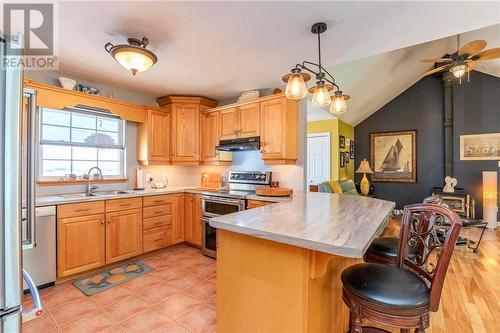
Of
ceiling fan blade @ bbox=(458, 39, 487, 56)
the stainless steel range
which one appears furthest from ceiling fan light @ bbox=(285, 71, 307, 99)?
ceiling fan blade @ bbox=(458, 39, 487, 56)

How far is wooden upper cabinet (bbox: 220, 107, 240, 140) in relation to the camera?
11.9 feet

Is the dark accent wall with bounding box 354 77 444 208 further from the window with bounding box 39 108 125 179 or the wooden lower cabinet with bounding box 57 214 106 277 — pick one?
the wooden lower cabinet with bounding box 57 214 106 277

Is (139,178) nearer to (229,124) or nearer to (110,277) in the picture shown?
(110,277)

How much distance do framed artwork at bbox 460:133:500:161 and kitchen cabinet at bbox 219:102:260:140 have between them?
5463 millimetres

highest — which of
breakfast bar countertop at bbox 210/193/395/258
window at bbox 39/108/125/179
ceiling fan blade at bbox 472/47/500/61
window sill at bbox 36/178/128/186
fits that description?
ceiling fan blade at bbox 472/47/500/61

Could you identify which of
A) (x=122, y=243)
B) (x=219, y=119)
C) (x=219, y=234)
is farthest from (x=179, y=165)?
(x=219, y=234)

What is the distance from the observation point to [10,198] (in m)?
0.78

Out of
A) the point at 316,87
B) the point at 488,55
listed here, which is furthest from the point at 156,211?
the point at 488,55

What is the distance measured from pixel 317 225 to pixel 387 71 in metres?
4.38

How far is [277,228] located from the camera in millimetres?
1289

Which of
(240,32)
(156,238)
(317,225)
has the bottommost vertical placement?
(156,238)

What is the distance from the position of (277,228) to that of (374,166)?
6.43 metres

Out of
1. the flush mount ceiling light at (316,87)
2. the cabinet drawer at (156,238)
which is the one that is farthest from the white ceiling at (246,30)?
the cabinet drawer at (156,238)

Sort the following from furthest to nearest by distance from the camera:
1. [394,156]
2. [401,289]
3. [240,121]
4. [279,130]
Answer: [394,156]
[240,121]
[279,130]
[401,289]
